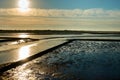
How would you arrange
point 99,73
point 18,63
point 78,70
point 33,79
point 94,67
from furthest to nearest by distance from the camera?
point 18,63
point 94,67
point 78,70
point 99,73
point 33,79

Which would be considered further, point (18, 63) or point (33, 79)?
point (18, 63)

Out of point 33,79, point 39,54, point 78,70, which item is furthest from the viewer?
point 39,54

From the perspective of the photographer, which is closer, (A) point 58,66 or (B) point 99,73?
(B) point 99,73

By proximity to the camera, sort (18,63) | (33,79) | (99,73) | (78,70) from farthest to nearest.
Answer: (18,63)
(78,70)
(99,73)
(33,79)

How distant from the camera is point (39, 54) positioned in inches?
1053

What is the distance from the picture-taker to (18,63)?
20234 mm

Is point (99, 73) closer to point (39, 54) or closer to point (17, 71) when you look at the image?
point (17, 71)

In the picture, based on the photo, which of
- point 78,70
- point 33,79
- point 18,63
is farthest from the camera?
point 18,63

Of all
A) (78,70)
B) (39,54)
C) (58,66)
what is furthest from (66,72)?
(39,54)

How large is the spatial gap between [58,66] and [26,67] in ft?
7.47

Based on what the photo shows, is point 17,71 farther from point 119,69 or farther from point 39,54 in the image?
point 39,54

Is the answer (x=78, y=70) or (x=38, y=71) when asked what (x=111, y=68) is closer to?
(x=78, y=70)

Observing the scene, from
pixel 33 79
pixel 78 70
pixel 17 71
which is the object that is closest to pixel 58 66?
pixel 78 70

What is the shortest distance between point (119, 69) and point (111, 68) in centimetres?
62
